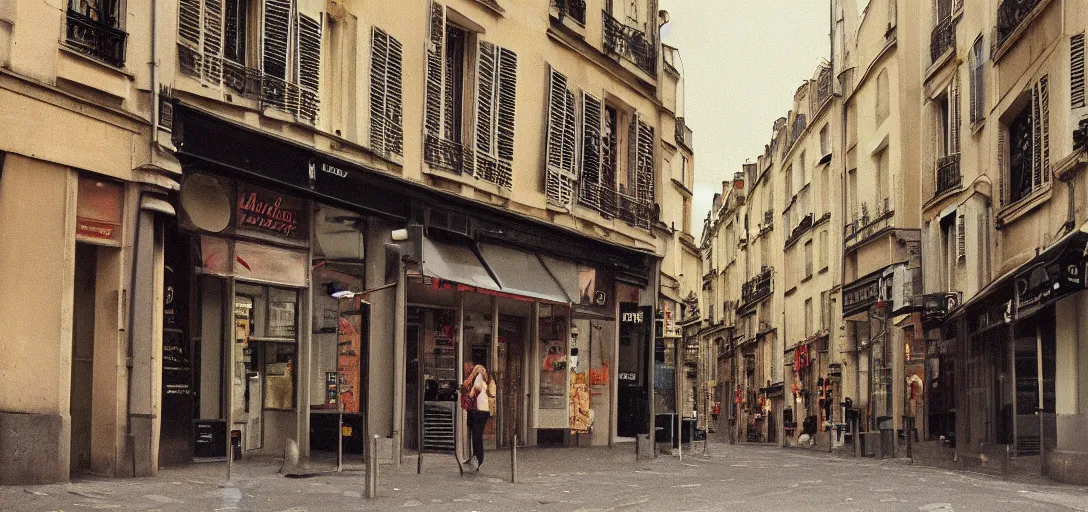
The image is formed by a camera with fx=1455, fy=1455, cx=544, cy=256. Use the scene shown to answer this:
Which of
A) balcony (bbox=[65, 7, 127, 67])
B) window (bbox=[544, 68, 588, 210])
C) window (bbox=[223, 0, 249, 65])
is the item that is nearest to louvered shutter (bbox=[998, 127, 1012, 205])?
window (bbox=[544, 68, 588, 210])

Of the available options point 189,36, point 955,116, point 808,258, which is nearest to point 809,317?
point 808,258

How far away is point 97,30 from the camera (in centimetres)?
1531

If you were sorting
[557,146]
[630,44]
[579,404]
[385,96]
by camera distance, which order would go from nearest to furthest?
[385,96], [557,146], [579,404], [630,44]

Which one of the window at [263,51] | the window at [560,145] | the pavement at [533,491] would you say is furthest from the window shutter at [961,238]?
the window at [263,51]

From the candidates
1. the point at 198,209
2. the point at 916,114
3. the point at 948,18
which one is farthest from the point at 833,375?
the point at 198,209

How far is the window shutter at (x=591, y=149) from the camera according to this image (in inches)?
1123

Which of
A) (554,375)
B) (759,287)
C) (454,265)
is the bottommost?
→ (554,375)

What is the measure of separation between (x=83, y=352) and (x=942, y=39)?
23.3 meters

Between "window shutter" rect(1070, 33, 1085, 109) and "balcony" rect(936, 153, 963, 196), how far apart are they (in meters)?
9.78

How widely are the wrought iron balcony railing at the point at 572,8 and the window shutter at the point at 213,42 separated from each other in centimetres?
1020

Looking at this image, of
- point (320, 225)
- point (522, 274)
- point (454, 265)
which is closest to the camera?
point (320, 225)

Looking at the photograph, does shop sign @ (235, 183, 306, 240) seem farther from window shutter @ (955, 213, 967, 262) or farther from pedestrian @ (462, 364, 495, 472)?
window shutter @ (955, 213, 967, 262)

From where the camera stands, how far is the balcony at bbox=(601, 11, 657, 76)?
97.2ft

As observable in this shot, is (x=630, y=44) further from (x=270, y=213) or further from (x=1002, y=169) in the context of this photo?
(x=270, y=213)
